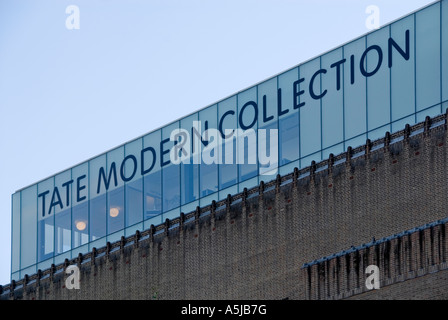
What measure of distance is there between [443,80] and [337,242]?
320 inches

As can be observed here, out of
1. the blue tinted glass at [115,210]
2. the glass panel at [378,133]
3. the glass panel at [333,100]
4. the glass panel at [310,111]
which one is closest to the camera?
the glass panel at [378,133]

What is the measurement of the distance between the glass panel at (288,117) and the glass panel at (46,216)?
618 inches

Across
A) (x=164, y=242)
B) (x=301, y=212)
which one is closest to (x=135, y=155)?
(x=164, y=242)

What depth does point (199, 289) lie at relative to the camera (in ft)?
258

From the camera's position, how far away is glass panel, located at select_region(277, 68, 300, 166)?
79.0 metres

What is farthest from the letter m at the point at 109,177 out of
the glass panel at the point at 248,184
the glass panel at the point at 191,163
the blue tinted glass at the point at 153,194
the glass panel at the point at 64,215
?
the glass panel at the point at 248,184

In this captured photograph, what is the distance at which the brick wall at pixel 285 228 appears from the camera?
71312 millimetres

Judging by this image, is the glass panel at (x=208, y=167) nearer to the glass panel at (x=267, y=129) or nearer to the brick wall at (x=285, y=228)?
the brick wall at (x=285, y=228)

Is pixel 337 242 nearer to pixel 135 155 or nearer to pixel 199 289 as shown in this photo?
pixel 199 289

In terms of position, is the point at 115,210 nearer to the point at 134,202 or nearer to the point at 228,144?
the point at 134,202

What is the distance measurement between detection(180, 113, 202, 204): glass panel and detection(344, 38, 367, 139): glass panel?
926 cm

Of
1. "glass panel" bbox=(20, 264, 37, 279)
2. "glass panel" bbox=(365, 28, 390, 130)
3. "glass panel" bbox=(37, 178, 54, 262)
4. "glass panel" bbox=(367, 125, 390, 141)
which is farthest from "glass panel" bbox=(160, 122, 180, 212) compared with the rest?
"glass panel" bbox=(367, 125, 390, 141)
